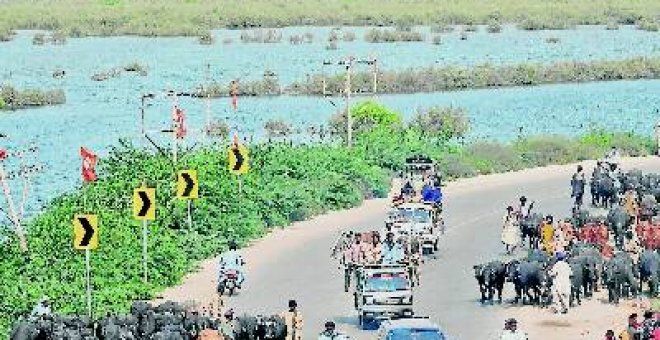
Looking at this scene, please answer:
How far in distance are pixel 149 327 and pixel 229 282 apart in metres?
8.41

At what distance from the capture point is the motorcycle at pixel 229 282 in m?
39.5

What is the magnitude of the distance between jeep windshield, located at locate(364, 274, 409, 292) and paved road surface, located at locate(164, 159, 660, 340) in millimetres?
964

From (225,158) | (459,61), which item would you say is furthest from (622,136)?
(459,61)

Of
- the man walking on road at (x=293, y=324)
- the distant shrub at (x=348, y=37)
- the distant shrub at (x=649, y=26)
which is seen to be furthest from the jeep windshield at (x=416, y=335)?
A: the distant shrub at (x=649, y=26)

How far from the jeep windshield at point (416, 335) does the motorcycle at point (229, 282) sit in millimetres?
9925

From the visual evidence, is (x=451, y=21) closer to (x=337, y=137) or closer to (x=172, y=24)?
(x=172, y=24)

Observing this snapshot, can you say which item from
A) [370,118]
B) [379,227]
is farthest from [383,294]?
[370,118]

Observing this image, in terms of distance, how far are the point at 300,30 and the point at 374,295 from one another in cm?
10852

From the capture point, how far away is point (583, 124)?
286 ft

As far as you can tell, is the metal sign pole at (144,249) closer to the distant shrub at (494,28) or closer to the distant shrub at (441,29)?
the distant shrub at (441,29)

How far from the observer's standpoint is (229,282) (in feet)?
131

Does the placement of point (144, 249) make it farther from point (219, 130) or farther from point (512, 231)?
point (219, 130)

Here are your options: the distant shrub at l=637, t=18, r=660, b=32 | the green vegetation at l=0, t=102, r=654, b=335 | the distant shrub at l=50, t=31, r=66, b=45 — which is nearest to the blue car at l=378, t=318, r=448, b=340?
the green vegetation at l=0, t=102, r=654, b=335

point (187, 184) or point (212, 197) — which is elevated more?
point (187, 184)
